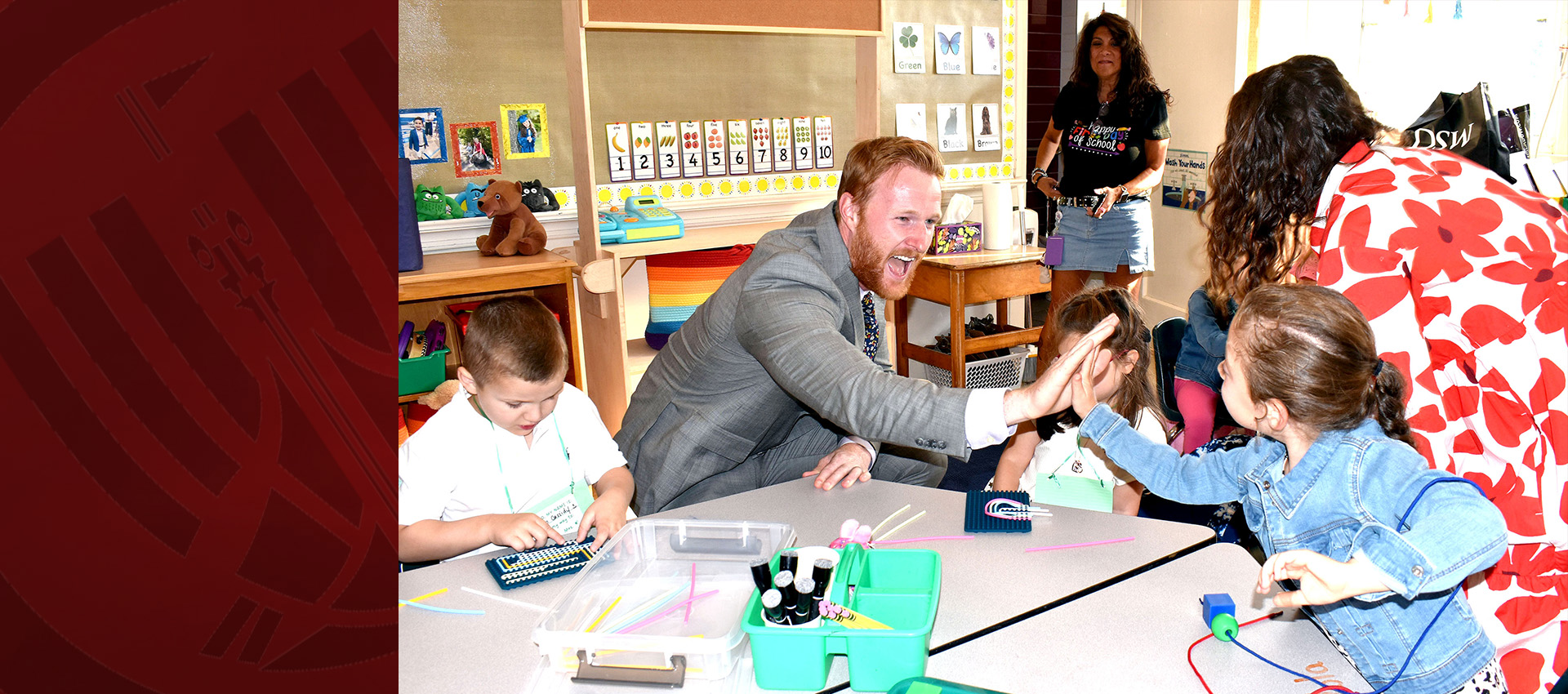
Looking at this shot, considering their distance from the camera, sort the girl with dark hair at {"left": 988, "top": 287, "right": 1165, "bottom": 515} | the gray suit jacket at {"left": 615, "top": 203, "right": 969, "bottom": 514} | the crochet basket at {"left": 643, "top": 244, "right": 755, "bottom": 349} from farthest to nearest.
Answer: the crochet basket at {"left": 643, "top": 244, "right": 755, "bottom": 349} → the girl with dark hair at {"left": 988, "top": 287, "right": 1165, "bottom": 515} → the gray suit jacket at {"left": 615, "top": 203, "right": 969, "bottom": 514}

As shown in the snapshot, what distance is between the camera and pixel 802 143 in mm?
3775

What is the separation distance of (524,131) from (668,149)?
0.51 meters

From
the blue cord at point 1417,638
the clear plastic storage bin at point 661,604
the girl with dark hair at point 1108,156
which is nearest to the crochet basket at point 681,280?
the girl with dark hair at point 1108,156

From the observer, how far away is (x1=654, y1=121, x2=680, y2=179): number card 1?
347cm

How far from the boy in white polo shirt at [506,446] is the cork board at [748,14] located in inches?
50.4

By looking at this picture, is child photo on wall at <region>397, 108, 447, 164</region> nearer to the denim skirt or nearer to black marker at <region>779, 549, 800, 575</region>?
the denim skirt

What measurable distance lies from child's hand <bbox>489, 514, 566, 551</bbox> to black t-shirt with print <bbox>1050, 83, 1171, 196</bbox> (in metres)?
2.88

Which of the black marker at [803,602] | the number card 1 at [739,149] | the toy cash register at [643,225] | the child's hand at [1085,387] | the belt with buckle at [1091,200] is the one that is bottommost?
the black marker at [803,602]

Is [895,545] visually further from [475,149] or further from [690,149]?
[690,149]

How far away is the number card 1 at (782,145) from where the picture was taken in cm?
370

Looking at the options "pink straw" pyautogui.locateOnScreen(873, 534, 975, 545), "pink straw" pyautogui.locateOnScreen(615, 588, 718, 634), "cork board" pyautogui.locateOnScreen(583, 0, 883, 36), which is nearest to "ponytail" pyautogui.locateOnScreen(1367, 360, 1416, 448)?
"pink straw" pyautogui.locateOnScreen(873, 534, 975, 545)
